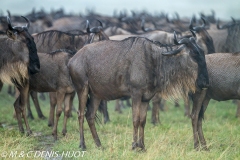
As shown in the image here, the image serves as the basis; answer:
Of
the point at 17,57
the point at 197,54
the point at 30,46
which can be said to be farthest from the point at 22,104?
the point at 197,54

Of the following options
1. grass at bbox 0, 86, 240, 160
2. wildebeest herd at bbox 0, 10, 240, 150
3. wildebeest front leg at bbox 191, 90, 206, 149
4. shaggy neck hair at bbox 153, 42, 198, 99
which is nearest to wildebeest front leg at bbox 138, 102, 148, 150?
wildebeest herd at bbox 0, 10, 240, 150

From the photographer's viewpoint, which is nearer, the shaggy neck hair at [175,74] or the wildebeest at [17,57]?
the shaggy neck hair at [175,74]

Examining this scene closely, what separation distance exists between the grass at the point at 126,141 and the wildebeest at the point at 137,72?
0.37 m

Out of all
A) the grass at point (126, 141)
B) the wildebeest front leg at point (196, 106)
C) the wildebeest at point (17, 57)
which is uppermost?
the wildebeest at point (17, 57)

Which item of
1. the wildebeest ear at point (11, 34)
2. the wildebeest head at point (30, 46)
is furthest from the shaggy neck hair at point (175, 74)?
the wildebeest ear at point (11, 34)

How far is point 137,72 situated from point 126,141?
1.19 metres

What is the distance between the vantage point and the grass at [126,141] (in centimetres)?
614

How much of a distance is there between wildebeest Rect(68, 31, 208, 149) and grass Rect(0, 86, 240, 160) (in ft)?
1.20

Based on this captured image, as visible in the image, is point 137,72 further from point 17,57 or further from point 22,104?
point 22,104

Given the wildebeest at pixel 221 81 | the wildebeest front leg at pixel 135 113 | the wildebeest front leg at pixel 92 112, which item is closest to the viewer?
the wildebeest front leg at pixel 135 113

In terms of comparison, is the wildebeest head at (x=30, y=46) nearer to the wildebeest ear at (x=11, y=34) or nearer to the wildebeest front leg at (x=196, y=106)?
the wildebeest ear at (x=11, y=34)

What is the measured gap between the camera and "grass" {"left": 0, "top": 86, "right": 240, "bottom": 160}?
614cm

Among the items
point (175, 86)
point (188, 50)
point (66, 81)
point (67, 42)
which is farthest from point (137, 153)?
point (67, 42)

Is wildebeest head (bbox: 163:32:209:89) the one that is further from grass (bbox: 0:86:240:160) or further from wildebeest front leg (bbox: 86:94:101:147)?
wildebeest front leg (bbox: 86:94:101:147)
